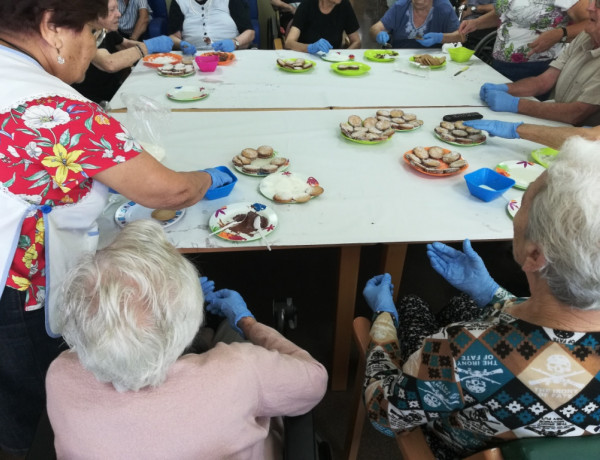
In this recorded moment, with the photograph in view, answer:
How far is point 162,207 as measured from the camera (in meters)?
1.21

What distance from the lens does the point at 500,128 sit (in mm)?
1787

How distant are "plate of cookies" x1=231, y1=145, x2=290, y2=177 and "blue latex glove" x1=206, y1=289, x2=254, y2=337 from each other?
50 centimetres

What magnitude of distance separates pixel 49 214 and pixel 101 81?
2.72m

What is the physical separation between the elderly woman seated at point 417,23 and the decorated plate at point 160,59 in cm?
149

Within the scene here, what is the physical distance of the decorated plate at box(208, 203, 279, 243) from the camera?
4.20ft

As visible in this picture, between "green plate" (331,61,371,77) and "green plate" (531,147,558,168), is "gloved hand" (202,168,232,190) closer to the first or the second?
"green plate" (531,147,558,168)

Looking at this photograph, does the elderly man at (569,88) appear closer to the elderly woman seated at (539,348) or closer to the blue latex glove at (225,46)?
the elderly woman seated at (539,348)

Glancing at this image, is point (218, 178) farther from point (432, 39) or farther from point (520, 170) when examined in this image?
point (432, 39)

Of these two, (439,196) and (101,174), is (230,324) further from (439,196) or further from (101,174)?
(439,196)

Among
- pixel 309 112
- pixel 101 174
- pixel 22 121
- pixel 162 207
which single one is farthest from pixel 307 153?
pixel 22 121

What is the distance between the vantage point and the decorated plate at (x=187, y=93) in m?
2.12

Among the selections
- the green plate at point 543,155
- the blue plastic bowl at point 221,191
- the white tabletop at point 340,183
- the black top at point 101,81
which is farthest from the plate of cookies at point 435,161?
the black top at point 101,81

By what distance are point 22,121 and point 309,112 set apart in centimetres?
137

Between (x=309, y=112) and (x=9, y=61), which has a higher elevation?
(x=9, y=61)
